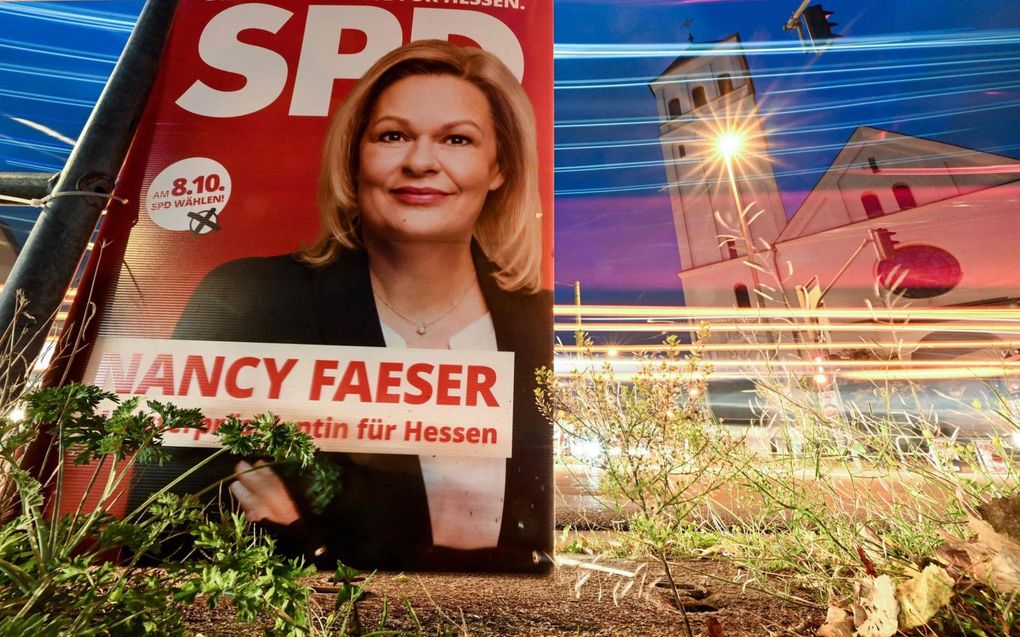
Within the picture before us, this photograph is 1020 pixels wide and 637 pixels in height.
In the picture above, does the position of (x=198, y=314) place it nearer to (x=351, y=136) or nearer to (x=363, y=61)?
(x=351, y=136)

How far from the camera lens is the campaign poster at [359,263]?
74.9 inches

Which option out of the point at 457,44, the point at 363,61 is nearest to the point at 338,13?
the point at 363,61

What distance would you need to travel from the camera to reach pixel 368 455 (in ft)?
6.35

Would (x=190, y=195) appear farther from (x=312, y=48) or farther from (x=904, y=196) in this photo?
(x=904, y=196)

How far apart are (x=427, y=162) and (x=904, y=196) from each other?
12.6 meters

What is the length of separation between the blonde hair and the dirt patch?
127cm

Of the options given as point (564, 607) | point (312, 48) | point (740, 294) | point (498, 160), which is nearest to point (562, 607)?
point (564, 607)

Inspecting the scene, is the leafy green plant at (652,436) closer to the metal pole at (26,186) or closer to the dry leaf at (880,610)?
the dry leaf at (880,610)

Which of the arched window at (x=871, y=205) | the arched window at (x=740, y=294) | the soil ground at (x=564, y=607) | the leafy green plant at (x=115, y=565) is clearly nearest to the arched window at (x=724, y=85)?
the arched window at (x=871, y=205)

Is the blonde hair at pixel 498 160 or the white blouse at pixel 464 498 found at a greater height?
the blonde hair at pixel 498 160

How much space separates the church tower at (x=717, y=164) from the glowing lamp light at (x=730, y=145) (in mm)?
21

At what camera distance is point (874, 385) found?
1.48 meters

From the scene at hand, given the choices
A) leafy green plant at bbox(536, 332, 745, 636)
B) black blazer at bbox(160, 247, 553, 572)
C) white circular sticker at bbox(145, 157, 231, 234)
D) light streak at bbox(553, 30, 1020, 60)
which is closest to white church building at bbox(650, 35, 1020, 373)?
light streak at bbox(553, 30, 1020, 60)

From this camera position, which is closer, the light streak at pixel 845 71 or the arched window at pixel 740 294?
the light streak at pixel 845 71
